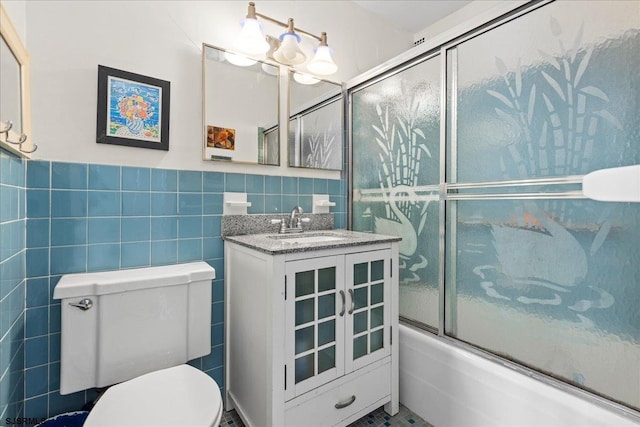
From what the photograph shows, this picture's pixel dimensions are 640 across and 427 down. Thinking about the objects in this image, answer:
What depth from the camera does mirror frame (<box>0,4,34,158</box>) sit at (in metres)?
0.93

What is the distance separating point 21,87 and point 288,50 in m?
1.19

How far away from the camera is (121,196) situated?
1395mm

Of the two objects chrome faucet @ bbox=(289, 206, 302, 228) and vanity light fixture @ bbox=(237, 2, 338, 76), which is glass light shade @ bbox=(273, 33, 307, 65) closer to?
vanity light fixture @ bbox=(237, 2, 338, 76)

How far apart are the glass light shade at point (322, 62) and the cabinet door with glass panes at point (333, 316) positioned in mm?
1181

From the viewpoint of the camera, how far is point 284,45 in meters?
1.75

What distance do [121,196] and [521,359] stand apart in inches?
72.4

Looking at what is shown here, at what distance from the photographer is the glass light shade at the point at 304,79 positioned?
1.91m

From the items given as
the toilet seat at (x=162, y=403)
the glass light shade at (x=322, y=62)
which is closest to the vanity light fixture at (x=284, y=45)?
the glass light shade at (x=322, y=62)

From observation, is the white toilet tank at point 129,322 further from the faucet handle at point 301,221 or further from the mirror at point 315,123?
the mirror at point 315,123

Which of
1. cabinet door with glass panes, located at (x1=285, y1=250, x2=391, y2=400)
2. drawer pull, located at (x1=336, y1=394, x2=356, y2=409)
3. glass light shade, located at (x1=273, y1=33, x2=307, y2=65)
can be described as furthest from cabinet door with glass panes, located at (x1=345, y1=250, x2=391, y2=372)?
glass light shade, located at (x1=273, y1=33, x2=307, y2=65)

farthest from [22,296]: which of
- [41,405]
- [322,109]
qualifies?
[322,109]

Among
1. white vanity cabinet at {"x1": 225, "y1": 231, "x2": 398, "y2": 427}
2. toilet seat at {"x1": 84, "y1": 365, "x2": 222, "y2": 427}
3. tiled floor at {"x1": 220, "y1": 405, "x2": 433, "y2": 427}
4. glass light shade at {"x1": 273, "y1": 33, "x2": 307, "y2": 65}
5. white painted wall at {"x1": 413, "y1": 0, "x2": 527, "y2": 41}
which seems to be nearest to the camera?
toilet seat at {"x1": 84, "y1": 365, "x2": 222, "y2": 427}

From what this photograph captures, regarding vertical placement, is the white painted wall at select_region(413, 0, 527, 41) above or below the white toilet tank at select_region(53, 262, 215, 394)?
above

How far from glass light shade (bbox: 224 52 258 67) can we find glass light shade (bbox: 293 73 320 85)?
27 centimetres
